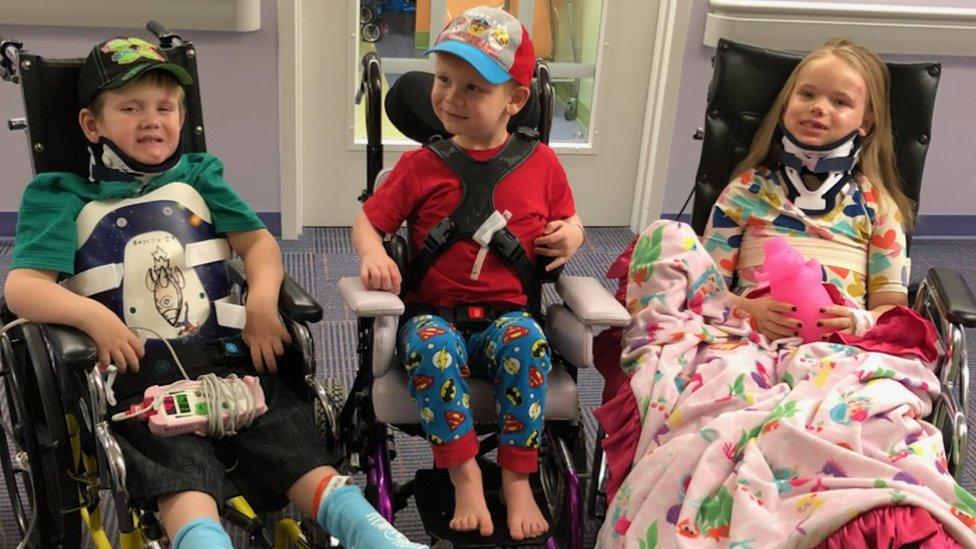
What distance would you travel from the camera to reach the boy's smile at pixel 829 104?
1.98m

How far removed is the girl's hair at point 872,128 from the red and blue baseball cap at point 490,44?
2.03ft

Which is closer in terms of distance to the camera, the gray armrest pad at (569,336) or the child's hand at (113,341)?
the child's hand at (113,341)

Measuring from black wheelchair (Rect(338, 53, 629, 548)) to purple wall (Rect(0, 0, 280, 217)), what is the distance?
1.26 metres

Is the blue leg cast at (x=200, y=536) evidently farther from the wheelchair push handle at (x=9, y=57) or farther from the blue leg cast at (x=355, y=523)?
the wheelchair push handle at (x=9, y=57)

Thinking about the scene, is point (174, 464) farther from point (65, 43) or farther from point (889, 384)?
point (65, 43)

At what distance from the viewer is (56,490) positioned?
164cm

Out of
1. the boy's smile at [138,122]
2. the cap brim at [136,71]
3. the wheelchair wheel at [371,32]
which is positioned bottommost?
the boy's smile at [138,122]

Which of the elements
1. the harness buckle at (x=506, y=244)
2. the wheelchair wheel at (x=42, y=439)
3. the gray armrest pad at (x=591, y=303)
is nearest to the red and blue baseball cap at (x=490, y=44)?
the harness buckle at (x=506, y=244)

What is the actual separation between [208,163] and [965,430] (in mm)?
1454

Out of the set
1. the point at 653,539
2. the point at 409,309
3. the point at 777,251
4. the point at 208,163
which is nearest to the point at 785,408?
the point at 653,539

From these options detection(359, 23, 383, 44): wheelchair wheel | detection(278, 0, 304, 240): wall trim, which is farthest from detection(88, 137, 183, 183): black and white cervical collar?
detection(359, 23, 383, 44): wheelchair wheel

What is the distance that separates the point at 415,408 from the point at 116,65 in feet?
2.63

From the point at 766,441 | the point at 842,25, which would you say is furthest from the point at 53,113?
the point at 842,25

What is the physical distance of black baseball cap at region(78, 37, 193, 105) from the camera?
1667mm
